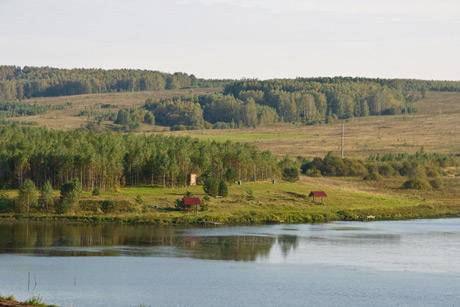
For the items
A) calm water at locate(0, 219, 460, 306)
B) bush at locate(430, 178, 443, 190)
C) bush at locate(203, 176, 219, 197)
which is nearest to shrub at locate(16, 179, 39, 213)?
calm water at locate(0, 219, 460, 306)

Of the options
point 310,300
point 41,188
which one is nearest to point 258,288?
point 310,300

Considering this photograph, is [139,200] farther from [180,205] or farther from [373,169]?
[373,169]

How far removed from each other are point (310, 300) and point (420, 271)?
45.9ft

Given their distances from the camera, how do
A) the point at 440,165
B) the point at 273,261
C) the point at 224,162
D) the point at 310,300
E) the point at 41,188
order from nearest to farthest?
the point at 310,300
the point at 273,261
the point at 41,188
the point at 224,162
the point at 440,165

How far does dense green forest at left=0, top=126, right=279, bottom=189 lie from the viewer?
3868 inches

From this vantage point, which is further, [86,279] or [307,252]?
[307,252]

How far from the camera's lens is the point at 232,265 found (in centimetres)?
6359

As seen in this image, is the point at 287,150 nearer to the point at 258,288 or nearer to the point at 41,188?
the point at 41,188

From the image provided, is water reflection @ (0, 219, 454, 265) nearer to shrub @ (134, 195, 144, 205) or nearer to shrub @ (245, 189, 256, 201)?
shrub @ (134, 195, 144, 205)

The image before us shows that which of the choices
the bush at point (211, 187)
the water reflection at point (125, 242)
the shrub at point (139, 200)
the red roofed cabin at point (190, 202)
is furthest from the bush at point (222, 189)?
the water reflection at point (125, 242)

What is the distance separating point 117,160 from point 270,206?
17.4 meters

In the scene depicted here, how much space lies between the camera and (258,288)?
54.6m

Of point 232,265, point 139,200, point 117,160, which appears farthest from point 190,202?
point 232,265

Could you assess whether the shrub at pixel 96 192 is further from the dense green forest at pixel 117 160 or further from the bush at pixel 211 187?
the bush at pixel 211 187
